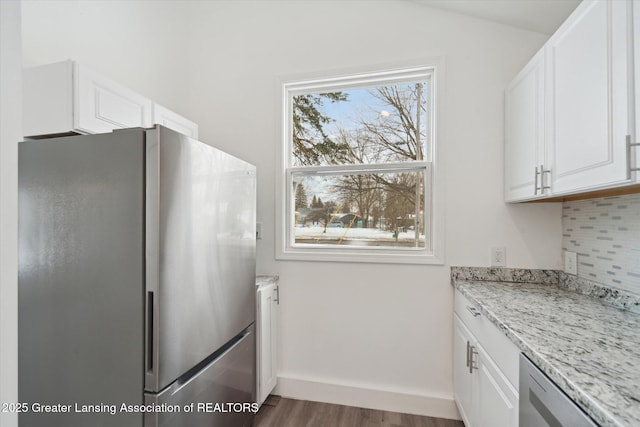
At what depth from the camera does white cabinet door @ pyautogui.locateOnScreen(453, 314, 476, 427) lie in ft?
4.94

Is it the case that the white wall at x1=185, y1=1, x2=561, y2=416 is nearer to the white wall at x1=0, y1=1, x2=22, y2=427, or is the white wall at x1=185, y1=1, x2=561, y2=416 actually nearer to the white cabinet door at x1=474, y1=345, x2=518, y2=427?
the white cabinet door at x1=474, y1=345, x2=518, y2=427

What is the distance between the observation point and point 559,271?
174cm

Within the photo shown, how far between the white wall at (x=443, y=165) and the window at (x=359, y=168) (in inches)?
4.5

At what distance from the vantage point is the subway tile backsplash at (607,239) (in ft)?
4.09

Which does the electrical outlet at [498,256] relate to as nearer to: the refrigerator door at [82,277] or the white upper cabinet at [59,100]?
the refrigerator door at [82,277]

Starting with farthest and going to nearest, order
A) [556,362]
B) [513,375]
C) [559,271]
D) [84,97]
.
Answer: [559,271] → [84,97] → [513,375] → [556,362]

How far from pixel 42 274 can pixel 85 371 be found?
0.40 meters

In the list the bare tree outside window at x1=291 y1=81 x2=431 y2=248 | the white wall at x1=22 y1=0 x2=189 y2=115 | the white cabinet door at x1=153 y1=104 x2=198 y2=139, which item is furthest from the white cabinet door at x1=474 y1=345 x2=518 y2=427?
the white wall at x1=22 y1=0 x2=189 y2=115

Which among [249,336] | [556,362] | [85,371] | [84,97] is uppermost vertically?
[84,97]

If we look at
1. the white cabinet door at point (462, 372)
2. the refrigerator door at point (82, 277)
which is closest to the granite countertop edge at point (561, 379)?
the white cabinet door at point (462, 372)

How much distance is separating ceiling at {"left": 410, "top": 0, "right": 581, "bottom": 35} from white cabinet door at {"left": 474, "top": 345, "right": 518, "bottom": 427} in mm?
1778

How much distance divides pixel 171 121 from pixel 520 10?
216cm

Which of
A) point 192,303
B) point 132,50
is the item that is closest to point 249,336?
point 192,303

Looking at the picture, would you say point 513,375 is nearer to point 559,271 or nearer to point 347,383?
point 559,271
